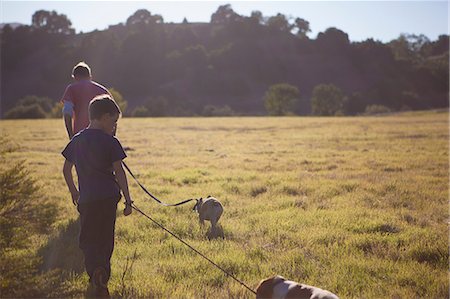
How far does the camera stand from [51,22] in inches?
4894

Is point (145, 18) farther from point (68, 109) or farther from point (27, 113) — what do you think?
point (68, 109)

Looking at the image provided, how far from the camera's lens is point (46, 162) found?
48.0 feet

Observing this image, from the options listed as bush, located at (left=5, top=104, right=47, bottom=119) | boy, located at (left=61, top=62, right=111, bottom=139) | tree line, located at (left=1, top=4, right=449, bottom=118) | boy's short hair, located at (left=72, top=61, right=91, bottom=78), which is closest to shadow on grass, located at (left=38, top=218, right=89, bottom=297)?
boy, located at (left=61, top=62, right=111, bottom=139)

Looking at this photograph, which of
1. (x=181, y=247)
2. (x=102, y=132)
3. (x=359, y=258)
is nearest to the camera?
(x=102, y=132)

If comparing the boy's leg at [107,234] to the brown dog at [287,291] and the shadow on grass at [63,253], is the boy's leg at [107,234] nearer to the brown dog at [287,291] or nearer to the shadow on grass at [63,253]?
the shadow on grass at [63,253]

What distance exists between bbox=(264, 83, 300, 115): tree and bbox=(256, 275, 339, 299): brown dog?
255 ft

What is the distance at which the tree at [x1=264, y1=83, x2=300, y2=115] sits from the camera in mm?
80688

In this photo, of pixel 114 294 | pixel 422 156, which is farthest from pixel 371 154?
pixel 114 294

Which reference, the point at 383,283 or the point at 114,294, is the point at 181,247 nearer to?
the point at 114,294

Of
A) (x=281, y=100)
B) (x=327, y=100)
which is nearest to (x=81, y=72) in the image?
(x=281, y=100)

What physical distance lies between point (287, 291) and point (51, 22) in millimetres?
138451

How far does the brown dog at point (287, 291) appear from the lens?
10.5ft

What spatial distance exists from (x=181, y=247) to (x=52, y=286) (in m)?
1.84

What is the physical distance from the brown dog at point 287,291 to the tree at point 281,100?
77.9 m
